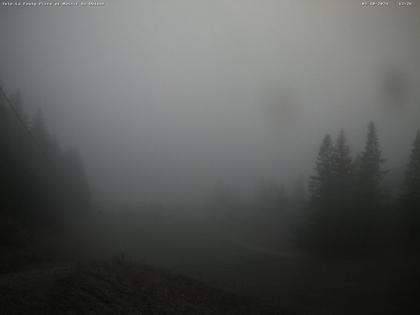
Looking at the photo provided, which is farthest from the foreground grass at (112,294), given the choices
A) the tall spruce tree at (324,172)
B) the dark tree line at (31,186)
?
the tall spruce tree at (324,172)

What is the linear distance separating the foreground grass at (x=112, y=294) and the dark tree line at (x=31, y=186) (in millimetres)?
9667

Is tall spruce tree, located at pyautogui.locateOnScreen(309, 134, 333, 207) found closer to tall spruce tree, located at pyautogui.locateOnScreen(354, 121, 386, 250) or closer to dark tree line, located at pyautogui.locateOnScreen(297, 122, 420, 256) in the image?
dark tree line, located at pyautogui.locateOnScreen(297, 122, 420, 256)

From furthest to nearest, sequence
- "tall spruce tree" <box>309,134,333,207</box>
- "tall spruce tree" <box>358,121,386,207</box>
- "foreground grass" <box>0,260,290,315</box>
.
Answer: "tall spruce tree" <box>309,134,333,207</box> < "tall spruce tree" <box>358,121,386,207</box> < "foreground grass" <box>0,260,290,315</box>

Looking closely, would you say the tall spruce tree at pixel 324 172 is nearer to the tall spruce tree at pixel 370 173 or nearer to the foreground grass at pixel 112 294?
the tall spruce tree at pixel 370 173

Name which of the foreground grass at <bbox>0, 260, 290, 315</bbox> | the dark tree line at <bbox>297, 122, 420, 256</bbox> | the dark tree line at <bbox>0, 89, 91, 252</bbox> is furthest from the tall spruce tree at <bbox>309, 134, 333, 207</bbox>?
the dark tree line at <bbox>0, 89, 91, 252</bbox>

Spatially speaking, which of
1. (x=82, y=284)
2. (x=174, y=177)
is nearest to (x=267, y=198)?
(x=82, y=284)

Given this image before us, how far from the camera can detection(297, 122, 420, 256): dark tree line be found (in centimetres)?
2753

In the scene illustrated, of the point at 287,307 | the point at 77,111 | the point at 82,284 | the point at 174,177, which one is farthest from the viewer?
the point at 77,111

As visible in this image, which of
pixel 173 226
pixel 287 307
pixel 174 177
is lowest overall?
pixel 287 307

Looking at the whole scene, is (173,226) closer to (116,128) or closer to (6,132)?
(6,132)

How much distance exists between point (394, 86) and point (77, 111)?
170 metres

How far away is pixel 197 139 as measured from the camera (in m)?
187

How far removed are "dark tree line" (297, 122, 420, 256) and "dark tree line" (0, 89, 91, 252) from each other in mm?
24608

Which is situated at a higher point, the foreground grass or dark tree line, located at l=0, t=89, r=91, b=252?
dark tree line, located at l=0, t=89, r=91, b=252
